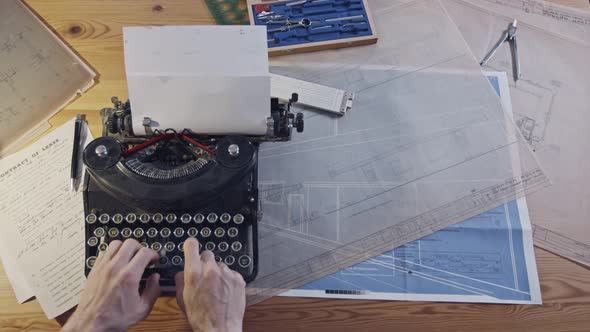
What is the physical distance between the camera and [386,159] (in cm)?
152

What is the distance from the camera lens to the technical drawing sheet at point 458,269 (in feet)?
4.43

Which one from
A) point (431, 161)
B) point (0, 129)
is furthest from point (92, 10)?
point (431, 161)

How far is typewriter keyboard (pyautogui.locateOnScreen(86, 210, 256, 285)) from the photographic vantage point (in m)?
1.21

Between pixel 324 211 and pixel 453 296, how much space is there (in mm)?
443

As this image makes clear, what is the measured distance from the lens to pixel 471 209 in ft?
4.77

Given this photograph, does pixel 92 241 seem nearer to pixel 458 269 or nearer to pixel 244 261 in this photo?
pixel 244 261

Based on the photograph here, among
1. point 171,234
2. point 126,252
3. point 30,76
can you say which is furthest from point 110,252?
point 30,76

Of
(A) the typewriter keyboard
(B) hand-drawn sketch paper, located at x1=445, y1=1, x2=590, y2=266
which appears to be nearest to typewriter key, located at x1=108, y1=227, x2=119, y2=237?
(A) the typewriter keyboard

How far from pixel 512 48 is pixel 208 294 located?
1339 mm

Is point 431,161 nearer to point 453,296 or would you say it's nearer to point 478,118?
point 478,118

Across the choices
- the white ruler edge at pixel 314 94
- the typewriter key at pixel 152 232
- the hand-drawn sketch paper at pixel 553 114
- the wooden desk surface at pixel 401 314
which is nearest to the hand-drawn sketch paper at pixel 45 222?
the wooden desk surface at pixel 401 314

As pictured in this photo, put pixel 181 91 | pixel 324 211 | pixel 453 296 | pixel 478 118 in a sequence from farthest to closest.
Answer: pixel 478 118
pixel 324 211
pixel 453 296
pixel 181 91

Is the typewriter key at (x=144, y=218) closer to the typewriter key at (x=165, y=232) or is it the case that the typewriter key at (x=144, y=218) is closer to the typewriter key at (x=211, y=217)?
the typewriter key at (x=165, y=232)

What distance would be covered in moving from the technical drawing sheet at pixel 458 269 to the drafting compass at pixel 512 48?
1.68 ft
